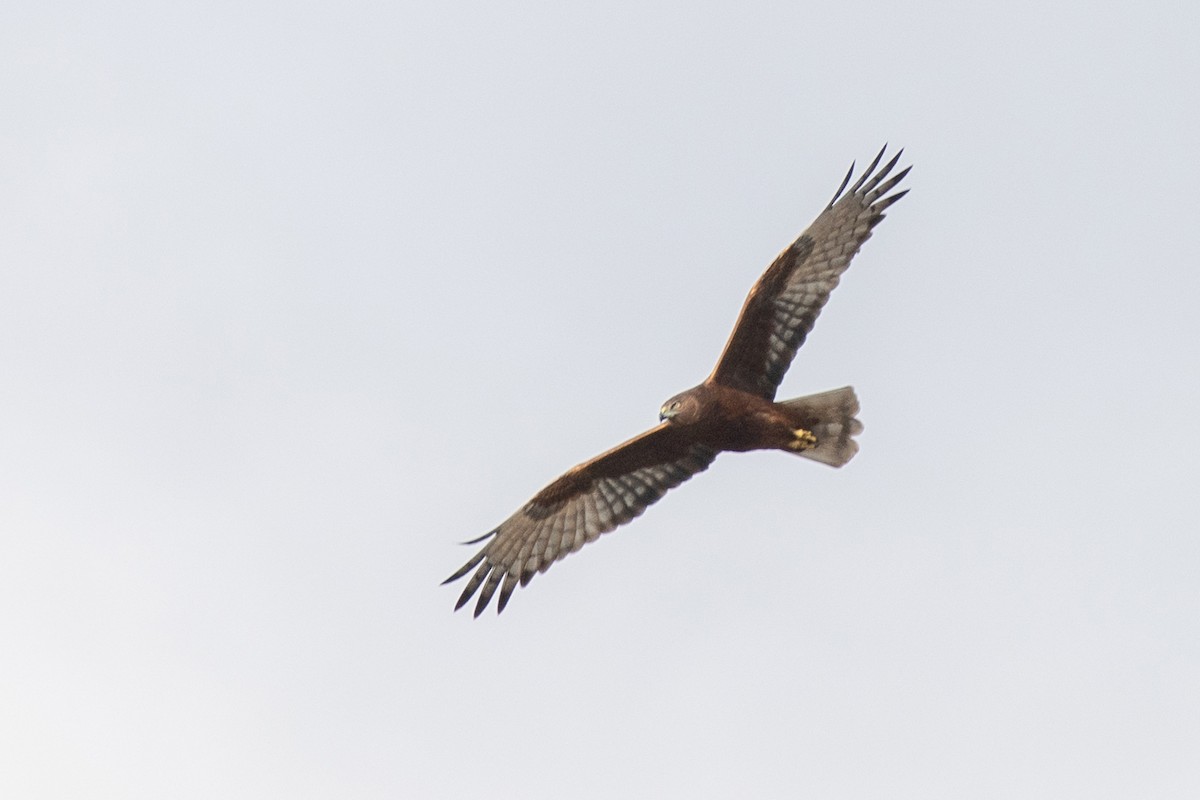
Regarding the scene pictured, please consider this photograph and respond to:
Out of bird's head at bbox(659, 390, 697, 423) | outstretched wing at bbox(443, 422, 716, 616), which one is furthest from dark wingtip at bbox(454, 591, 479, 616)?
bird's head at bbox(659, 390, 697, 423)

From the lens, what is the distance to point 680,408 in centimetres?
1388

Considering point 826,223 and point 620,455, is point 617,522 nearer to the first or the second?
point 620,455

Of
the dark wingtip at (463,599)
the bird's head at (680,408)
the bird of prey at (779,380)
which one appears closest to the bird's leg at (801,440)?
the bird of prey at (779,380)

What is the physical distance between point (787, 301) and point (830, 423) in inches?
39.6

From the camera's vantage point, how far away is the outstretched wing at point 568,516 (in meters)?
15.0

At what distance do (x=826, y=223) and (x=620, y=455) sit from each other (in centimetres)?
248

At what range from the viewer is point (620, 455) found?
48.4 ft

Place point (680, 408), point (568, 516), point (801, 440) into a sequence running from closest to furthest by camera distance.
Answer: point (680, 408) < point (801, 440) < point (568, 516)

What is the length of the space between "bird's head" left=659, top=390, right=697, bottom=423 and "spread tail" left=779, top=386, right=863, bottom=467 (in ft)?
2.40

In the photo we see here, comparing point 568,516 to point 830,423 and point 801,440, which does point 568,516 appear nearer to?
point 801,440

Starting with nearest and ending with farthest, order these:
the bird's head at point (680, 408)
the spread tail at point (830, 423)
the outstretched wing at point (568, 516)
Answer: the bird's head at point (680, 408) < the spread tail at point (830, 423) < the outstretched wing at point (568, 516)

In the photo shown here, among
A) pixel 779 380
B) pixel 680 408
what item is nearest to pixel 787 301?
pixel 779 380

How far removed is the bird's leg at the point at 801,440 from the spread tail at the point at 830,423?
0.06 ft

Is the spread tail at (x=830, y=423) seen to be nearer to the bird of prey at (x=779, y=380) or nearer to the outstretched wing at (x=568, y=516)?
the bird of prey at (x=779, y=380)
